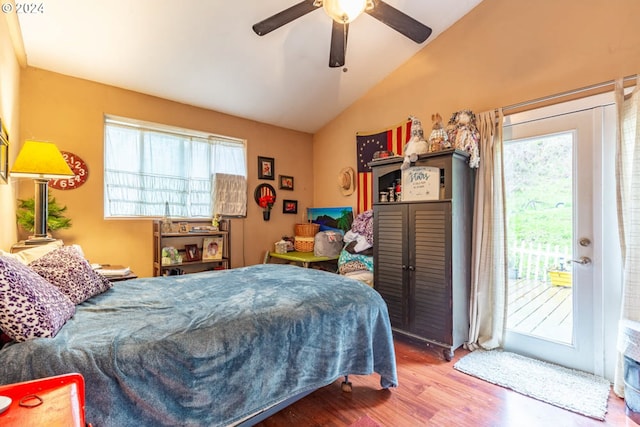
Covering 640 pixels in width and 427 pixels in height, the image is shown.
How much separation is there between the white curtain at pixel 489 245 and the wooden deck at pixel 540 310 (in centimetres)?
13

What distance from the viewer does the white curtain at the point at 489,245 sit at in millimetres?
2578

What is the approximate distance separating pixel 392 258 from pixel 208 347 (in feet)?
6.52

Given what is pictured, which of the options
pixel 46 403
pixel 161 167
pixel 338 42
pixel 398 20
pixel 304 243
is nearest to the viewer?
pixel 46 403

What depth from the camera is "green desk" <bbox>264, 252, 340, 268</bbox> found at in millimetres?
3537

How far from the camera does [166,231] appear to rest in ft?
10.9

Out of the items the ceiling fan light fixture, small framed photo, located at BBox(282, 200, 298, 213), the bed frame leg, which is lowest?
the bed frame leg

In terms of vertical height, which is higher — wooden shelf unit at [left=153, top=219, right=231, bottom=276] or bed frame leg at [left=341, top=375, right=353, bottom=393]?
wooden shelf unit at [left=153, top=219, right=231, bottom=276]

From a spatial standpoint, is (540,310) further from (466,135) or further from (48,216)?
(48,216)

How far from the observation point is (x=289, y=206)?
14.5 ft

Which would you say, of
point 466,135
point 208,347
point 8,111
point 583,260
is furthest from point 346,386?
point 8,111

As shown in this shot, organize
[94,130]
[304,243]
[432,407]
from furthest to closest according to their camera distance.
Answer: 1. [304,243]
2. [94,130]
3. [432,407]

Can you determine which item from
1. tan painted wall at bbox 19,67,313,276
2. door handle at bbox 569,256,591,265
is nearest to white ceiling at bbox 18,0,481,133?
tan painted wall at bbox 19,67,313,276

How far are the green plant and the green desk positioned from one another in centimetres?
221

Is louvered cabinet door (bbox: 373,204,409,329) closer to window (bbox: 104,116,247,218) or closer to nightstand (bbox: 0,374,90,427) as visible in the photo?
window (bbox: 104,116,247,218)
